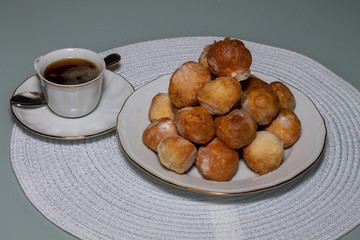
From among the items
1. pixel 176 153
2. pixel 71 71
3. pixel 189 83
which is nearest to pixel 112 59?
pixel 71 71

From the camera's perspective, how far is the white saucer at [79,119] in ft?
4.53

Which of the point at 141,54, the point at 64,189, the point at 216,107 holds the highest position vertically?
the point at 216,107

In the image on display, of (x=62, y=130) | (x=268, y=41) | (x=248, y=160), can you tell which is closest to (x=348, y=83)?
(x=268, y=41)

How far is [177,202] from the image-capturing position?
4.03 ft

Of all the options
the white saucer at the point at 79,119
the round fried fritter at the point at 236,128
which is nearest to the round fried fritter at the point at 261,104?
the round fried fritter at the point at 236,128

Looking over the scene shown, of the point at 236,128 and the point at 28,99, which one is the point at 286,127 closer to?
the point at 236,128

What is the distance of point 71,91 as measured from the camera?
138cm

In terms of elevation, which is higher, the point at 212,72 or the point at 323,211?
the point at 212,72

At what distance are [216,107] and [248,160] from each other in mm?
165

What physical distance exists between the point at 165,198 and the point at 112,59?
0.64m

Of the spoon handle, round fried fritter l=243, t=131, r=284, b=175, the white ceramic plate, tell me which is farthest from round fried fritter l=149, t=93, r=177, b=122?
the spoon handle

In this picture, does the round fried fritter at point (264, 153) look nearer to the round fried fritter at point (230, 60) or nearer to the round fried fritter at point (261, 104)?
the round fried fritter at point (261, 104)

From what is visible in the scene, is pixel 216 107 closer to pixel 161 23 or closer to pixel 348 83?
pixel 348 83

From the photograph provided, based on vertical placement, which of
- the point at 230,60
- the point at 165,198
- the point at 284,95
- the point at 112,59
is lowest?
the point at 165,198
